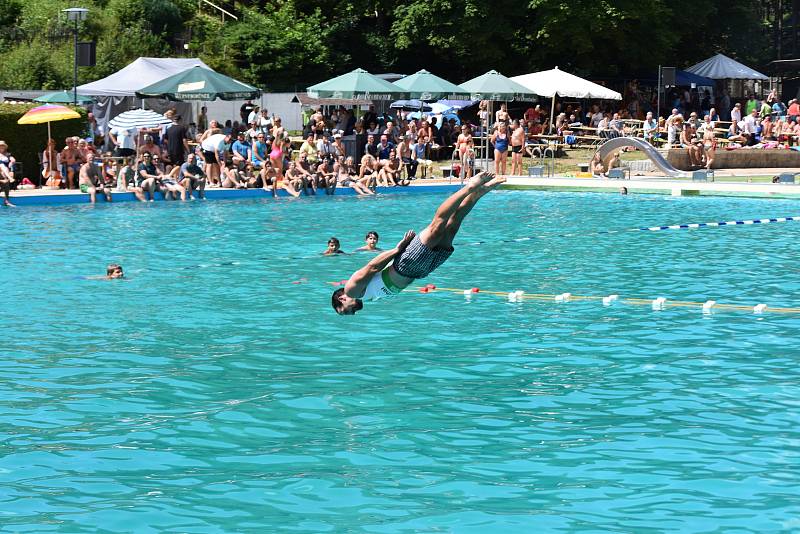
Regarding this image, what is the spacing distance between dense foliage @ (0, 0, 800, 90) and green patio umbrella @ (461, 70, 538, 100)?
33.4 ft

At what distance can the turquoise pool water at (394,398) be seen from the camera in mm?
7055

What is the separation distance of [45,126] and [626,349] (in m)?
18.6

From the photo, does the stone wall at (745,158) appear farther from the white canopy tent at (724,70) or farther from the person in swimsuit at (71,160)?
the person in swimsuit at (71,160)

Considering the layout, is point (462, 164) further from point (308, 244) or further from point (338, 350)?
point (338, 350)

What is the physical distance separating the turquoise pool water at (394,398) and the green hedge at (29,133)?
28.8 feet

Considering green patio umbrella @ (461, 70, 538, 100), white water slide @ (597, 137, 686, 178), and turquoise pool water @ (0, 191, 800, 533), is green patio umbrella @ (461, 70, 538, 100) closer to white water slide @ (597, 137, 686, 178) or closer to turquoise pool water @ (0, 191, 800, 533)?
white water slide @ (597, 137, 686, 178)

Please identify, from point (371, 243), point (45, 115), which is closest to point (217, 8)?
point (45, 115)

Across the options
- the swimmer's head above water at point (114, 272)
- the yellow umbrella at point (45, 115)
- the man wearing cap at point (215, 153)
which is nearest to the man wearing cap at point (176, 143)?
the man wearing cap at point (215, 153)

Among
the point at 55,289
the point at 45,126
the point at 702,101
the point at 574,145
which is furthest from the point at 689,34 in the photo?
the point at 55,289

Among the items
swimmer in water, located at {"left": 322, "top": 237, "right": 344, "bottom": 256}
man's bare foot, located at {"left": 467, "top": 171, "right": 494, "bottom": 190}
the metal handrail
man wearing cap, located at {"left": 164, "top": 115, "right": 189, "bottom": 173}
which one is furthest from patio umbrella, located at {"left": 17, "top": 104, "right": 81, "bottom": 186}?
the metal handrail

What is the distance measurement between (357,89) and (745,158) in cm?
1156

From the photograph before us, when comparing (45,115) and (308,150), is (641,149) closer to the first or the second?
(308,150)

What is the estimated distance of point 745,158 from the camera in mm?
32656

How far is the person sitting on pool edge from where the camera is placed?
9539mm
